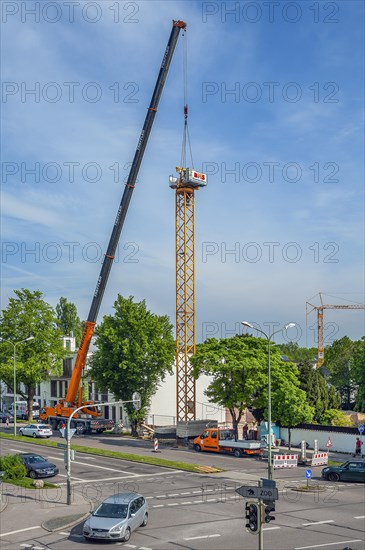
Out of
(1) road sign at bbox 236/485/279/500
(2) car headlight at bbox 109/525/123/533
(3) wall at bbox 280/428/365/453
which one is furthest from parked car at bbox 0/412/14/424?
(1) road sign at bbox 236/485/279/500

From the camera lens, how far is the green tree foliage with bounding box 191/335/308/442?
55875 mm

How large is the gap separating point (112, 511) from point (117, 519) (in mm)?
689

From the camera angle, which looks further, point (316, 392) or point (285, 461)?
point (316, 392)

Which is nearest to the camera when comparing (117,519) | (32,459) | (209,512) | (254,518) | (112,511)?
(254,518)

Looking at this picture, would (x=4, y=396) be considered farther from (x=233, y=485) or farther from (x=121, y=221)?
(x=233, y=485)

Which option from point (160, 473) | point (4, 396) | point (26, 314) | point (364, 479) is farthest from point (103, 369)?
point (4, 396)

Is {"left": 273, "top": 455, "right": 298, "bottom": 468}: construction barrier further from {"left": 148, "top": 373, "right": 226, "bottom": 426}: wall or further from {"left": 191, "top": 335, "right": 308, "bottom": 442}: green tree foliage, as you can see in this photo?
{"left": 148, "top": 373, "right": 226, "bottom": 426}: wall

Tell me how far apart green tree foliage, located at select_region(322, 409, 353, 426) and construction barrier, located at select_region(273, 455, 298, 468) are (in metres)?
17.1

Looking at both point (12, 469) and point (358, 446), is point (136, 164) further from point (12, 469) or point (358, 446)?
point (358, 446)

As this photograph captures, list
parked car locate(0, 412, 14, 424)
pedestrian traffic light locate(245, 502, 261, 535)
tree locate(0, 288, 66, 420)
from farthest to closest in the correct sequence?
parked car locate(0, 412, 14, 424) → tree locate(0, 288, 66, 420) → pedestrian traffic light locate(245, 502, 261, 535)

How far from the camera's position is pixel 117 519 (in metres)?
26.5

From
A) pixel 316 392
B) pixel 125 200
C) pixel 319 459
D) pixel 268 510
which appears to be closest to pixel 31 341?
pixel 125 200

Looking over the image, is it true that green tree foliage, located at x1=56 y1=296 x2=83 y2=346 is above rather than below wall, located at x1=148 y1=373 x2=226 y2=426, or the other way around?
above

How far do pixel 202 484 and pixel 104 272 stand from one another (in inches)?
1051
